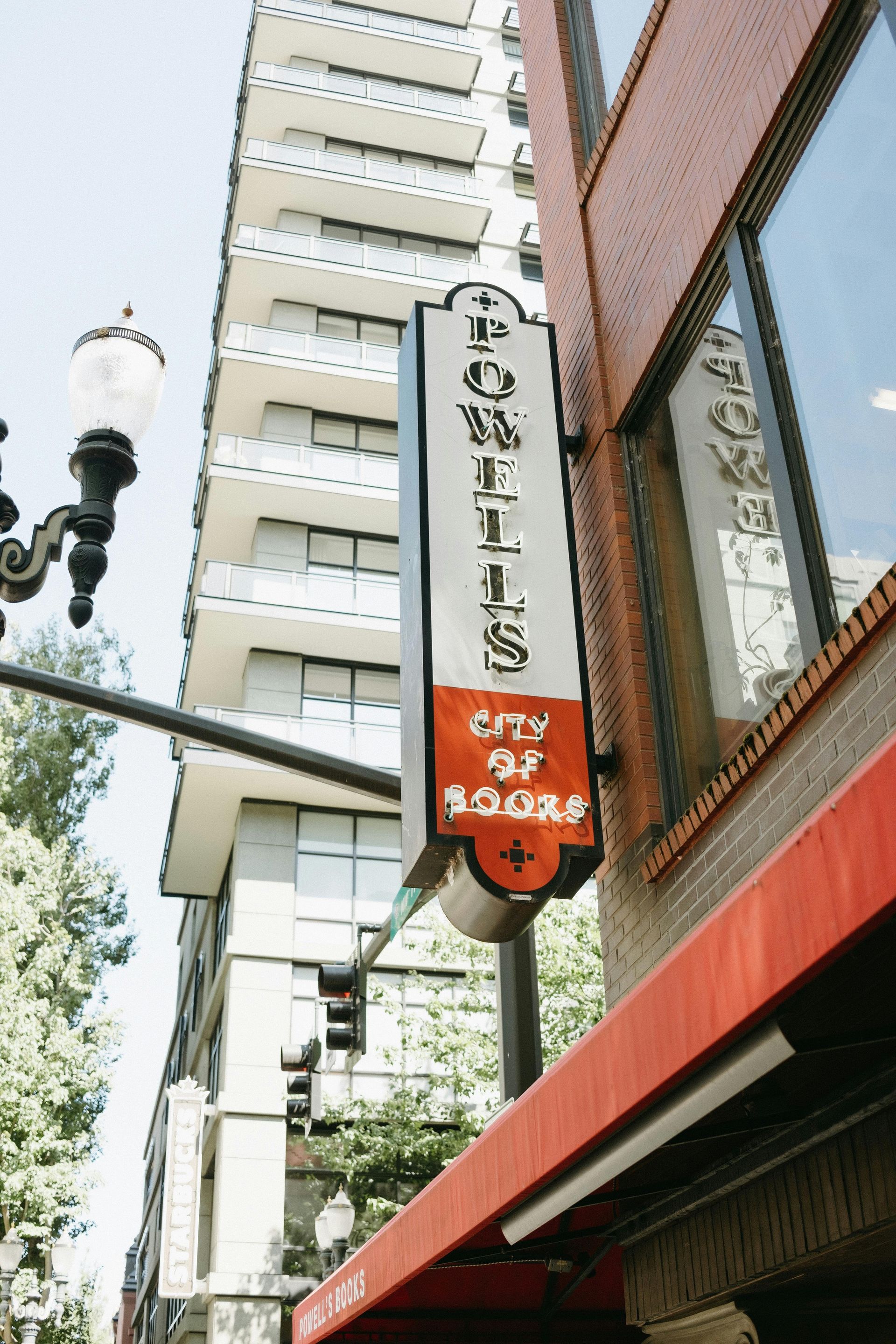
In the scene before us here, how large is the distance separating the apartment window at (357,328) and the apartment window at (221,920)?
1356 cm

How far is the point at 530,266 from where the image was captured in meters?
35.4

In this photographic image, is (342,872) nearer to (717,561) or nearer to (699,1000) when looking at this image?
(717,561)

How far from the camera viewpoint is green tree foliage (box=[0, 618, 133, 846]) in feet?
95.5

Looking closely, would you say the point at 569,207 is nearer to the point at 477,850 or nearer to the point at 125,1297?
the point at 477,850

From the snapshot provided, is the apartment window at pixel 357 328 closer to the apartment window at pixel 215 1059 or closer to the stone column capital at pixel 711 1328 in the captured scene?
the apartment window at pixel 215 1059

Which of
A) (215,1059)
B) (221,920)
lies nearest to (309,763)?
(215,1059)

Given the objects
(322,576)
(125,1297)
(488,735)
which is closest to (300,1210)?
(322,576)

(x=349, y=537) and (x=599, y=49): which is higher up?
(x=349, y=537)

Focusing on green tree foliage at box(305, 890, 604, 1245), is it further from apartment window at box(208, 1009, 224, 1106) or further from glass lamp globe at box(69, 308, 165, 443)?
glass lamp globe at box(69, 308, 165, 443)

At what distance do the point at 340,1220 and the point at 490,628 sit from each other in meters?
9.99

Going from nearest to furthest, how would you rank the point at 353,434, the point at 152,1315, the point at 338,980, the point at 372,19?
1. the point at 338,980
2. the point at 353,434
3. the point at 152,1315
4. the point at 372,19

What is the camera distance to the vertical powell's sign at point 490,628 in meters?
6.18

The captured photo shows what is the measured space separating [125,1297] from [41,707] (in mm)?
57343

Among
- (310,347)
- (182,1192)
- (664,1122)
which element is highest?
(310,347)
